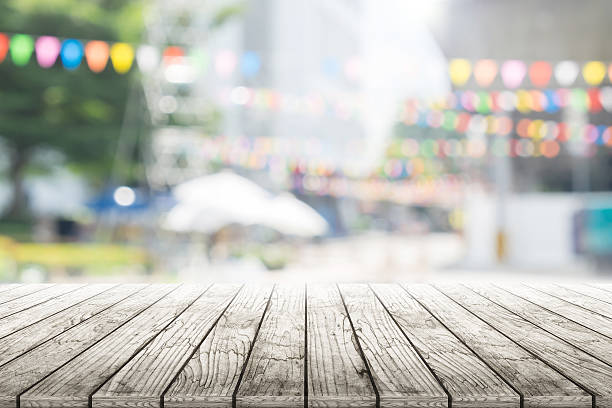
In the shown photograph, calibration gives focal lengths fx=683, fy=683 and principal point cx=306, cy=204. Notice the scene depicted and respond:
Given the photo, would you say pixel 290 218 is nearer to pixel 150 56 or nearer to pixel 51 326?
pixel 150 56

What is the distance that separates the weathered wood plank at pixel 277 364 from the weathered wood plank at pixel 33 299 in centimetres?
109

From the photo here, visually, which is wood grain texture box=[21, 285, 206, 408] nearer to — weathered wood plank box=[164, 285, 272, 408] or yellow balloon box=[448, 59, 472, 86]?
weathered wood plank box=[164, 285, 272, 408]

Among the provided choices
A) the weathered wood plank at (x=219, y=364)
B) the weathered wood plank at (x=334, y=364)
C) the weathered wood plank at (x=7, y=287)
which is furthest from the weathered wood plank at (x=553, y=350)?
the weathered wood plank at (x=7, y=287)

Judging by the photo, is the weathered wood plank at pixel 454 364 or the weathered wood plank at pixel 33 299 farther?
the weathered wood plank at pixel 33 299

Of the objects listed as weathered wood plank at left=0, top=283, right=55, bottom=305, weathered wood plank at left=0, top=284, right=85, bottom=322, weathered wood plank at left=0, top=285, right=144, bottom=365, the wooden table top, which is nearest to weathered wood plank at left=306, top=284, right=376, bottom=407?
the wooden table top

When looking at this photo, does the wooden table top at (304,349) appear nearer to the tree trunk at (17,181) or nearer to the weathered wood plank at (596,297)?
the weathered wood plank at (596,297)

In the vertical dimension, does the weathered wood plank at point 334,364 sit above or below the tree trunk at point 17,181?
below

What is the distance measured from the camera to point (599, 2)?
21750 mm

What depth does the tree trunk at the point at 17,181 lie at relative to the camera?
2298 cm

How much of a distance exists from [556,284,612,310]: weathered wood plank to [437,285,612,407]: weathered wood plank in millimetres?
439

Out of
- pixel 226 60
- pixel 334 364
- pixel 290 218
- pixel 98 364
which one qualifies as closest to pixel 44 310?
pixel 98 364

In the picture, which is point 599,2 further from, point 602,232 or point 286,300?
point 286,300

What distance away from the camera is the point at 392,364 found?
6.29 feet

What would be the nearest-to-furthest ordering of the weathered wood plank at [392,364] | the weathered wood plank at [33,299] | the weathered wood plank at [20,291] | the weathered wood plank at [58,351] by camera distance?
the weathered wood plank at [392,364], the weathered wood plank at [58,351], the weathered wood plank at [33,299], the weathered wood plank at [20,291]
